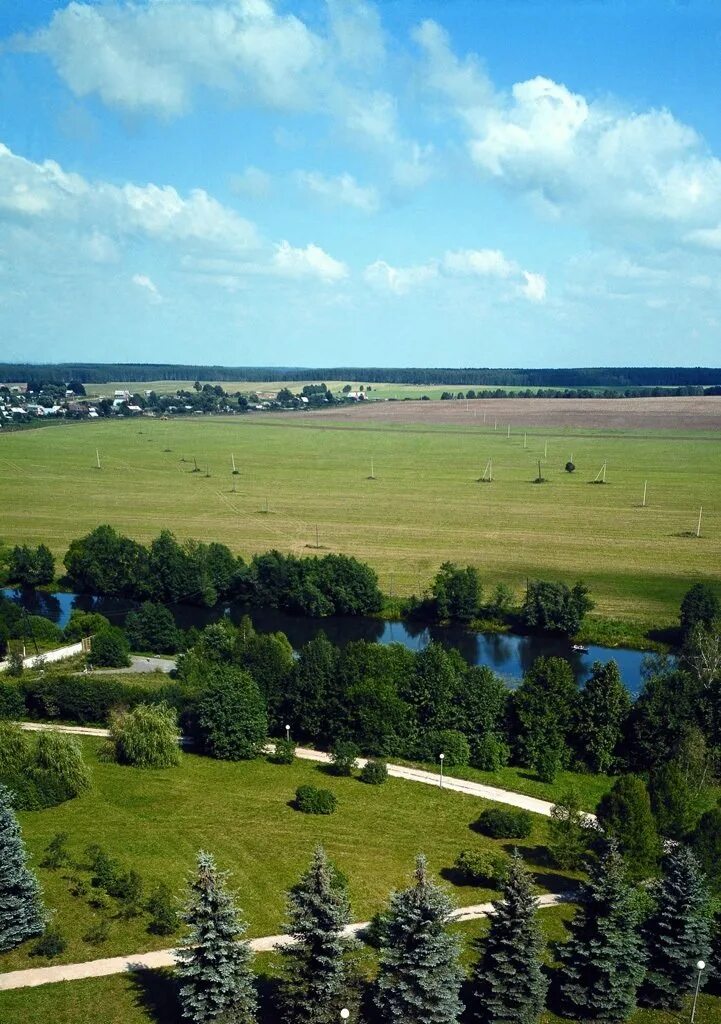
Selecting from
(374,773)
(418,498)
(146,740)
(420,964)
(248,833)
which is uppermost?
(418,498)

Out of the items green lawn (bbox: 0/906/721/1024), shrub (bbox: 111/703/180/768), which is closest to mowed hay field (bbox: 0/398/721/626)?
shrub (bbox: 111/703/180/768)

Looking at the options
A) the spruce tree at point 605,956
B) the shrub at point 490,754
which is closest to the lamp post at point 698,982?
the spruce tree at point 605,956

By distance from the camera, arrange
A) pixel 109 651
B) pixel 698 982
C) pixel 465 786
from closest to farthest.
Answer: pixel 698 982 → pixel 465 786 → pixel 109 651

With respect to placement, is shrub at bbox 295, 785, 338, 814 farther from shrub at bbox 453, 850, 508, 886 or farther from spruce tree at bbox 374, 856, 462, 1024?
spruce tree at bbox 374, 856, 462, 1024

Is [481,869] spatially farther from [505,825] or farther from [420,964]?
[420,964]

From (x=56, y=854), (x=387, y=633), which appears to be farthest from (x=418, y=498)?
(x=56, y=854)

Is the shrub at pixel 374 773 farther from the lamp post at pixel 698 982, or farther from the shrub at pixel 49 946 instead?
the lamp post at pixel 698 982

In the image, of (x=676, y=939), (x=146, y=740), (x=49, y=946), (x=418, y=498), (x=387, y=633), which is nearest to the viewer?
(x=676, y=939)

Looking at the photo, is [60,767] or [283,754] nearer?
[60,767]
